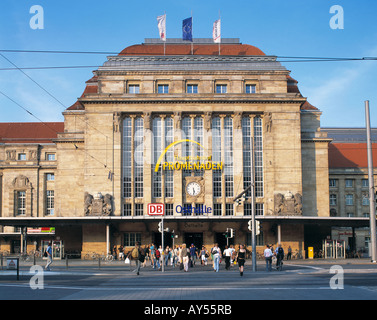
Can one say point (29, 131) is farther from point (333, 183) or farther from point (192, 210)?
point (333, 183)

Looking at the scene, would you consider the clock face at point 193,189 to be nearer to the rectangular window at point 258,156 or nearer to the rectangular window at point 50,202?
the rectangular window at point 258,156

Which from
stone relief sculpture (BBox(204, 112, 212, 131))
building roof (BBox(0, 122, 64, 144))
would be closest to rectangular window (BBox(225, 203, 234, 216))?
stone relief sculpture (BBox(204, 112, 212, 131))

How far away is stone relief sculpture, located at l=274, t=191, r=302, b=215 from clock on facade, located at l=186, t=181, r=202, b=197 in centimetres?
800

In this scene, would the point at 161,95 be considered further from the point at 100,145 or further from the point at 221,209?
the point at 221,209

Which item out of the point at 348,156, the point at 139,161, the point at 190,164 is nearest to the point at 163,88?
the point at 139,161

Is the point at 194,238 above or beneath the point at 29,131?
beneath

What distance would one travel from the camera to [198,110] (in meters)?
54.4

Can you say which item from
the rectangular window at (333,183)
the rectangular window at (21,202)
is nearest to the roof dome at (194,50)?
the rectangular window at (21,202)

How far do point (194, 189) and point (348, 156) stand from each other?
112 feet

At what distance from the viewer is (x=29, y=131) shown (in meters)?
75.8

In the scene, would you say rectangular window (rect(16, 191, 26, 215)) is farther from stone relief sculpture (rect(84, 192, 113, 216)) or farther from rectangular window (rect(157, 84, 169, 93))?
rectangular window (rect(157, 84, 169, 93))

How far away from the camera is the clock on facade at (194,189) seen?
5388cm
